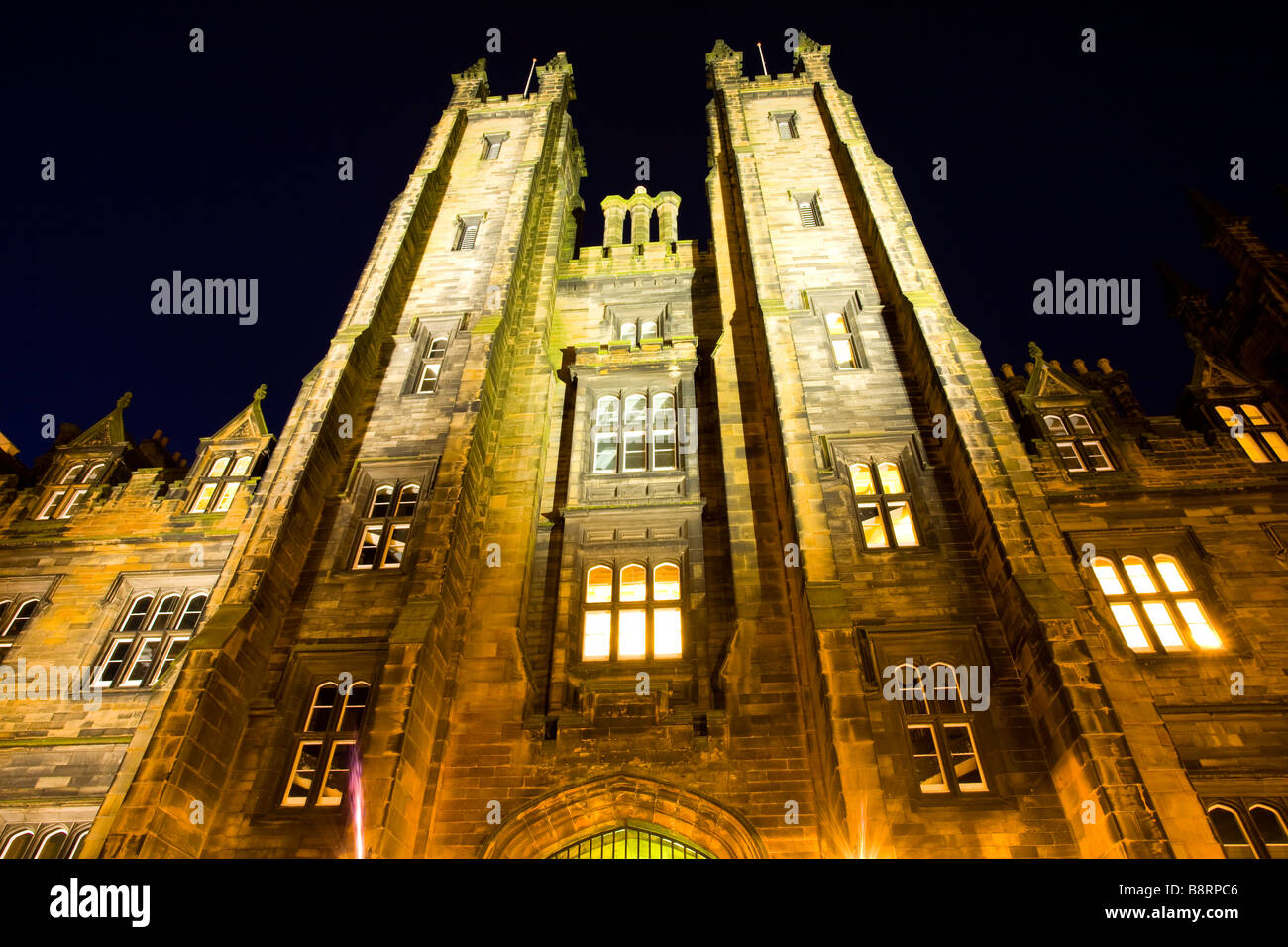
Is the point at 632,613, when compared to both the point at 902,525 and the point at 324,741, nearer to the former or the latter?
the point at 902,525

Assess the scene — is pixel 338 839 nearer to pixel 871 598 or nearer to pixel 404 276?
pixel 871 598

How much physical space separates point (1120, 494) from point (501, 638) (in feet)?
42.0

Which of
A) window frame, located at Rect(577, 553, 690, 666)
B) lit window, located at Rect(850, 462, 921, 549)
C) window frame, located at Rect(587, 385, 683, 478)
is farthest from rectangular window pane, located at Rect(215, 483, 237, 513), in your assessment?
lit window, located at Rect(850, 462, 921, 549)

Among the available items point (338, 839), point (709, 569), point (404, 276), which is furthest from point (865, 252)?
point (338, 839)

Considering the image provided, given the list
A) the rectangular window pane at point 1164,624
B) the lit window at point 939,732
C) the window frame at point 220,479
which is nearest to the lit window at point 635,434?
the lit window at point 939,732

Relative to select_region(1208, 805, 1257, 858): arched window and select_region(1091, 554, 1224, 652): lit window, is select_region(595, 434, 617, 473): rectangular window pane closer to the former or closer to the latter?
select_region(1091, 554, 1224, 652): lit window

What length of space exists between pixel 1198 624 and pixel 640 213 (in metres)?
22.4

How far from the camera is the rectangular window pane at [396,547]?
53.0ft

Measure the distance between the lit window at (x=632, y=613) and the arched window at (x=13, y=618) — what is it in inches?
466

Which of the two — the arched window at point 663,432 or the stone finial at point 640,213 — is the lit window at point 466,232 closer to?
the stone finial at point 640,213

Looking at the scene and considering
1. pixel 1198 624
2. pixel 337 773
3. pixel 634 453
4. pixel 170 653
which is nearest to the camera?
pixel 337 773

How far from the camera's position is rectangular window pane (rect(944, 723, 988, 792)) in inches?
465

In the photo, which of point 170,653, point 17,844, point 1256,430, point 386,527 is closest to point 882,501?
point 1256,430

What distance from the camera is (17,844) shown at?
13.1 metres
